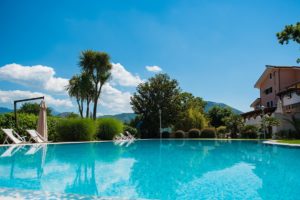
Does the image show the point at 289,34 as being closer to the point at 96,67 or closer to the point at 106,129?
the point at 106,129

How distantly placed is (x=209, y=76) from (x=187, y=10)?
1149 cm

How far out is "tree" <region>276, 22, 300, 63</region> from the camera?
18834 mm

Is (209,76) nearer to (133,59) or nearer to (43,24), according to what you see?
(133,59)

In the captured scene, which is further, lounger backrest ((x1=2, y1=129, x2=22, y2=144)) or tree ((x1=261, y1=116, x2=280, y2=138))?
tree ((x1=261, y1=116, x2=280, y2=138))

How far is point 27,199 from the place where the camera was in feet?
16.2

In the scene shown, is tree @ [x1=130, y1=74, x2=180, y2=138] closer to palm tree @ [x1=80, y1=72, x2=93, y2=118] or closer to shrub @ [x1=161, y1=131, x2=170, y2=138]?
shrub @ [x1=161, y1=131, x2=170, y2=138]

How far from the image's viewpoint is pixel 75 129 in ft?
84.2

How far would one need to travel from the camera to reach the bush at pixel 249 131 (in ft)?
98.8

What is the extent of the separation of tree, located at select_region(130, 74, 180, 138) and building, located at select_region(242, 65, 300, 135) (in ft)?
29.4

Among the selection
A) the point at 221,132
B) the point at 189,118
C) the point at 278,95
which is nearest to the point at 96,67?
the point at 189,118

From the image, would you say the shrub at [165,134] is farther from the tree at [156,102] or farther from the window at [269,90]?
the window at [269,90]

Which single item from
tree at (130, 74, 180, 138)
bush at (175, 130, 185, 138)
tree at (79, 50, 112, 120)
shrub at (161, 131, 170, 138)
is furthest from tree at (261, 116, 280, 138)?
tree at (79, 50, 112, 120)

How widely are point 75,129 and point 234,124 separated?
1651 cm

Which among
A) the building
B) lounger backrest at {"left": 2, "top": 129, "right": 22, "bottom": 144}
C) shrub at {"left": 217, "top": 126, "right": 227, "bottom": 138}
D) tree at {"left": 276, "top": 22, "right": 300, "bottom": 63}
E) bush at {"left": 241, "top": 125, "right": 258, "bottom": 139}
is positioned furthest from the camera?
shrub at {"left": 217, "top": 126, "right": 227, "bottom": 138}
